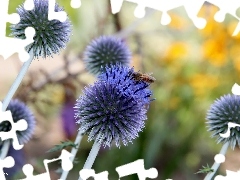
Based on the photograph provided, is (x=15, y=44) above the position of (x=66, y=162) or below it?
above

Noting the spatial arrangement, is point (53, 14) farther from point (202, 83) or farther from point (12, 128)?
point (202, 83)

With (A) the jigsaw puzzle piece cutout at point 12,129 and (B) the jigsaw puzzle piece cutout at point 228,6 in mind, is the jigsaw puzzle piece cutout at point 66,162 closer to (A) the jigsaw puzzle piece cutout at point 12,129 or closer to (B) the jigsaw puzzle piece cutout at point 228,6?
(A) the jigsaw puzzle piece cutout at point 12,129

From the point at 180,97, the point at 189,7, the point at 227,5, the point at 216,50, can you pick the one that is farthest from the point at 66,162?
the point at 180,97

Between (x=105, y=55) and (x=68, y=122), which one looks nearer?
(x=105, y=55)

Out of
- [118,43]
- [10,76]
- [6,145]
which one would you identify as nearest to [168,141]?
[10,76]

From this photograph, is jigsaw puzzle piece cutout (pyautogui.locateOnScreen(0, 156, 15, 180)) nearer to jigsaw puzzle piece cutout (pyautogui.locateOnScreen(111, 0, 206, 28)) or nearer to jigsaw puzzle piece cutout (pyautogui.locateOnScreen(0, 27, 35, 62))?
jigsaw puzzle piece cutout (pyautogui.locateOnScreen(0, 27, 35, 62))

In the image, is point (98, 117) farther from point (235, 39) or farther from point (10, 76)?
point (10, 76)
